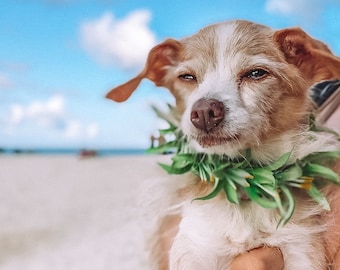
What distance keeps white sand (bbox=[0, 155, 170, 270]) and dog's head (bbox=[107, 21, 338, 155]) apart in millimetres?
279

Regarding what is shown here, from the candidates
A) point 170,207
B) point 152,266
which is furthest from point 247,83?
point 152,266

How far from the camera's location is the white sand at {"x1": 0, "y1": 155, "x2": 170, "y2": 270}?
1874 mm

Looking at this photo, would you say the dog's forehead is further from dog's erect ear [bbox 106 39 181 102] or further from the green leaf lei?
the green leaf lei

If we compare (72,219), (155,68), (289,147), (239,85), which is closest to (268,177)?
(289,147)

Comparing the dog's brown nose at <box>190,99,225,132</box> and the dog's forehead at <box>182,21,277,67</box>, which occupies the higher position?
the dog's forehead at <box>182,21,277,67</box>

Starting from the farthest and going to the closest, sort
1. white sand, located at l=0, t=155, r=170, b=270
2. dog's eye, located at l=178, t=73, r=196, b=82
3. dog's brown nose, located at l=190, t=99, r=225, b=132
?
white sand, located at l=0, t=155, r=170, b=270 → dog's eye, located at l=178, t=73, r=196, b=82 → dog's brown nose, located at l=190, t=99, r=225, b=132

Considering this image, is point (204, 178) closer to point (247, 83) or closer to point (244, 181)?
point (244, 181)

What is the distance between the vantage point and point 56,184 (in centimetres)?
344

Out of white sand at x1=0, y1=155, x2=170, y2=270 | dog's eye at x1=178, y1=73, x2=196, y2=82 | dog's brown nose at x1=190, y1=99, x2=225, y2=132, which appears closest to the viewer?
dog's brown nose at x1=190, y1=99, x2=225, y2=132

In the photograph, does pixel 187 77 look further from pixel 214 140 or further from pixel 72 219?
pixel 72 219

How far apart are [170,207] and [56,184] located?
2.39 meters

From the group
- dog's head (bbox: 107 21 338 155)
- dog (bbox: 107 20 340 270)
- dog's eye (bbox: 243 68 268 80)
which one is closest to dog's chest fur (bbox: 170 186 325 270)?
dog (bbox: 107 20 340 270)

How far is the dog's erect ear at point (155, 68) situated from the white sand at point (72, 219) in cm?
22

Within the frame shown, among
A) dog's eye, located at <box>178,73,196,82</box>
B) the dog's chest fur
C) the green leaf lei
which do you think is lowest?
the dog's chest fur
